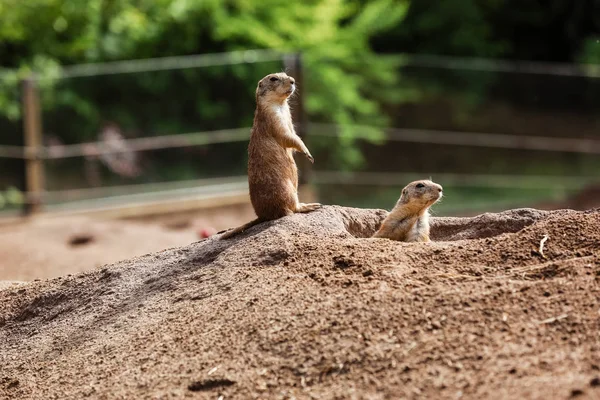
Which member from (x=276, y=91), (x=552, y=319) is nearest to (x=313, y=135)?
(x=276, y=91)

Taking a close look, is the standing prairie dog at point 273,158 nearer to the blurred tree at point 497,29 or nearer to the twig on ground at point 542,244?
the twig on ground at point 542,244

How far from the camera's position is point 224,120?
12.5m

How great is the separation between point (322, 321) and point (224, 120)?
8.80 metres

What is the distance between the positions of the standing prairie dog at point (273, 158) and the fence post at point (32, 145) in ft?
19.7

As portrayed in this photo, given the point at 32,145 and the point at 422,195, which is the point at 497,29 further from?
the point at 422,195

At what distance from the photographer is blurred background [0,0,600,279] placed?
448 inches

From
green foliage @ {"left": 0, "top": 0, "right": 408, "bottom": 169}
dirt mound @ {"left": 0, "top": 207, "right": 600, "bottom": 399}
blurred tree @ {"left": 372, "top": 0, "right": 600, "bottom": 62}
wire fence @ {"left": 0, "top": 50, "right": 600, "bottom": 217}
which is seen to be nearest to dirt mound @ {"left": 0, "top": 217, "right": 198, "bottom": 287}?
wire fence @ {"left": 0, "top": 50, "right": 600, "bottom": 217}

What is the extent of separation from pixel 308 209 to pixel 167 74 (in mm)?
6898

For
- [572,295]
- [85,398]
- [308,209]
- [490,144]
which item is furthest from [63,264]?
[490,144]

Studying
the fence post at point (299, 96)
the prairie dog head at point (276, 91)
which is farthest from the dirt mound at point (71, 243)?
the prairie dog head at point (276, 91)

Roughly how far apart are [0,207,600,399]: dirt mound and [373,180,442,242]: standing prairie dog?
474mm

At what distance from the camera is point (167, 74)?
12039 mm

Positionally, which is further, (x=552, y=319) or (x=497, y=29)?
(x=497, y=29)

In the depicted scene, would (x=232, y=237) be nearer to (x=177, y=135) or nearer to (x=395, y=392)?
(x=395, y=392)
